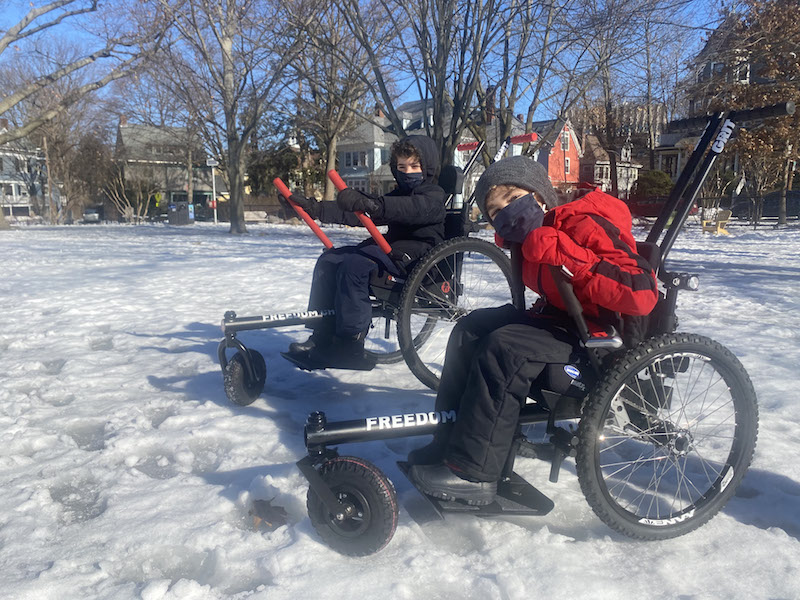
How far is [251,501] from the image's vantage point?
7.98 feet

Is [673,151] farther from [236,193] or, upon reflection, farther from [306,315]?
[306,315]

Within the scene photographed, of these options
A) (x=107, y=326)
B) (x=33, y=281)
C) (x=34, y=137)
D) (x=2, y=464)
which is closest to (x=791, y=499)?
(x=2, y=464)

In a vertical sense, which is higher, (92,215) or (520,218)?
(92,215)

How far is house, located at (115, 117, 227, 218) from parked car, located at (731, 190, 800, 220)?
31204 mm

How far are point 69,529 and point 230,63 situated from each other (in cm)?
1867

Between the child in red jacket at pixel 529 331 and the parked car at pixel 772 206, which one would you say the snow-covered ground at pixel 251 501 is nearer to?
the child in red jacket at pixel 529 331

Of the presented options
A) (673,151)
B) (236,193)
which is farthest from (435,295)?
(673,151)

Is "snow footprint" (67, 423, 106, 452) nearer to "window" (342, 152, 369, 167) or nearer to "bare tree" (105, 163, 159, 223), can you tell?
"bare tree" (105, 163, 159, 223)

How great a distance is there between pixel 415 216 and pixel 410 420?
1810mm

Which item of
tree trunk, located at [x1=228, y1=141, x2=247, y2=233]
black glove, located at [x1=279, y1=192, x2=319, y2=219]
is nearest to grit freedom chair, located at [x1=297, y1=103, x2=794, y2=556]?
black glove, located at [x1=279, y1=192, x2=319, y2=219]

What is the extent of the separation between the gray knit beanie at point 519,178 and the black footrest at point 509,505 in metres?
1.05

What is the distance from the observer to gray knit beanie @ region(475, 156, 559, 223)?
2416 mm

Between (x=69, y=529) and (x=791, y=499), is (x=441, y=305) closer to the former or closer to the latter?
(x=791, y=499)

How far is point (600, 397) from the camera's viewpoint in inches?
77.9
